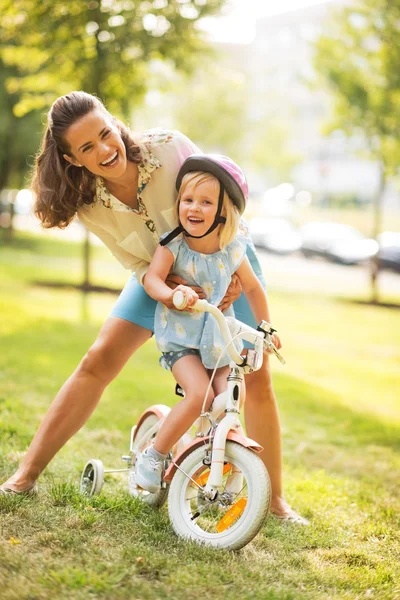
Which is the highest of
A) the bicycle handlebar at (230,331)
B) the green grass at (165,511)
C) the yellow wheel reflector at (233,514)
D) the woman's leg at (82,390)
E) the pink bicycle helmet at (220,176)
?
the pink bicycle helmet at (220,176)

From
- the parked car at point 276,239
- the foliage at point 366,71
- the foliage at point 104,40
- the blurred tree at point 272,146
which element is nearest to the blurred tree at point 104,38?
the foliage at point 104,40

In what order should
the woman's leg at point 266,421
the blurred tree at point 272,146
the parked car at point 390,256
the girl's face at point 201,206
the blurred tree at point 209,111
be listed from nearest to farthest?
the girl's face at point 201,206 → the woman's leg at point 266,421 → the parked car at point 390,256 → the blurred tree at point 209,111 → the blurred tree at point 272,146

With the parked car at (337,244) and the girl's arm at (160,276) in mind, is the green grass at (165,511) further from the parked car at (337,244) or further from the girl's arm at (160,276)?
the parked car at (337,244)

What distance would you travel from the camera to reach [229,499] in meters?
3.23

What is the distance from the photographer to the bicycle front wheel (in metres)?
3.03

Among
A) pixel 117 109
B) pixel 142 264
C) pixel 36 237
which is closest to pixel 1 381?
pixel 142 264

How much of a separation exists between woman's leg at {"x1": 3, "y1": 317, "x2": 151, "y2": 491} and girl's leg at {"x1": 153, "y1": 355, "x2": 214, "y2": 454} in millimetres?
423

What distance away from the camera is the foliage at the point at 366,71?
13.6 meters

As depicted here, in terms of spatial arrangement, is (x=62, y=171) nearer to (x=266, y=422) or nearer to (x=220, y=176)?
(x=220, y=176)

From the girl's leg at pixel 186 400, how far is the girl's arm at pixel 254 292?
36 centimetres

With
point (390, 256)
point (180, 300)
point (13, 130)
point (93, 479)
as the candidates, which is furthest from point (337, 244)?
point (180, 300)

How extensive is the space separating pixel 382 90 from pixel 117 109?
4.71 m

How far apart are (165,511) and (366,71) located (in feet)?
39.3

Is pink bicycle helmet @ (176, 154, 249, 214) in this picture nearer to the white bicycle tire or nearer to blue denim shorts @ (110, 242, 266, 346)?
blue denim shorts @ (110, 242, 266, 346)
